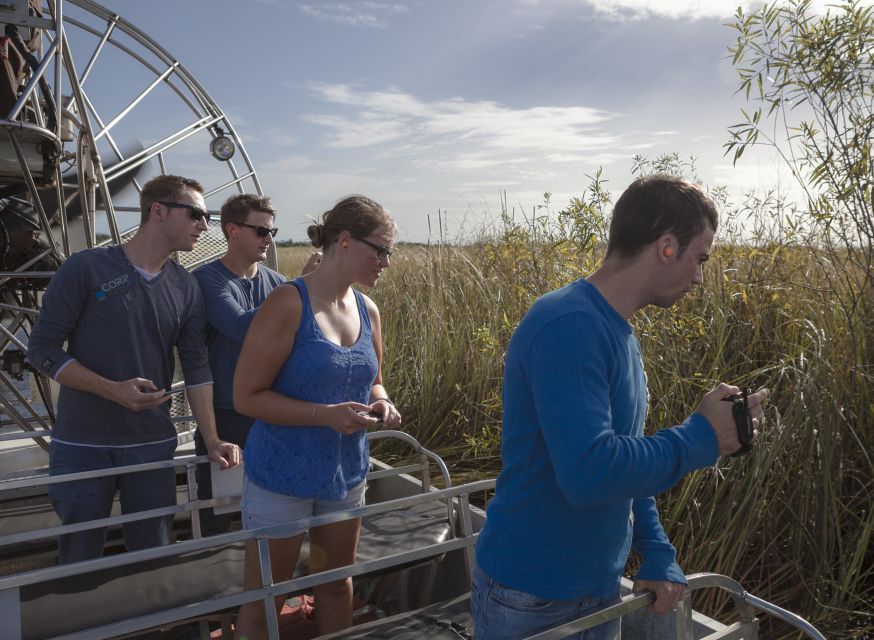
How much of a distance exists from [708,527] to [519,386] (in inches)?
86.6

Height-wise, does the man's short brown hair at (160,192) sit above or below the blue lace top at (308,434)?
above

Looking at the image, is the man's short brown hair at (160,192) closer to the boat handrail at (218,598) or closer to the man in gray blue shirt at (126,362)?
the man in gray blue shirt at (126,362)

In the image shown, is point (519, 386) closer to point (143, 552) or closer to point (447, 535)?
point (143, 552)

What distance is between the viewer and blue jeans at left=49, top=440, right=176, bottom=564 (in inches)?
113

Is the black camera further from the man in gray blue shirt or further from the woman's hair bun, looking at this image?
the man in gray blue shirt

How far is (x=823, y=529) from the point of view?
3133 mm

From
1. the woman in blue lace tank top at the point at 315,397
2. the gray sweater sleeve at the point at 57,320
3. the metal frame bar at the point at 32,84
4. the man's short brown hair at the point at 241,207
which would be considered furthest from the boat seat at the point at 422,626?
the metal frame bar at the point at 32,84

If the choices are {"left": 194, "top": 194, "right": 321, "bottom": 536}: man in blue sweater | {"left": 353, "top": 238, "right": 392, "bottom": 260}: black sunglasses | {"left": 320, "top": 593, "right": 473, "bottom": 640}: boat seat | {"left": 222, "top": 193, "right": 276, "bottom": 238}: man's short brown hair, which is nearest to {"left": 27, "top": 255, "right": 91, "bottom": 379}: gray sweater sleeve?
{"left": 194, "top": 194, "right": 321, "bottom": 536}: man in blue sweater

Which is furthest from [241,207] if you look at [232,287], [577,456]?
[577,456]

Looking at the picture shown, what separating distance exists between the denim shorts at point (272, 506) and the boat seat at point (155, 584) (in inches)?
27.3

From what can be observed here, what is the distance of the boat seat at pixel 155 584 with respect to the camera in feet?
8.66

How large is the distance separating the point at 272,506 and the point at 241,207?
170cm

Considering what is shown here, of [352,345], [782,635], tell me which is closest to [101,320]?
[352,345]

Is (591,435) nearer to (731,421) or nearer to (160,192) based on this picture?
(731,421)
